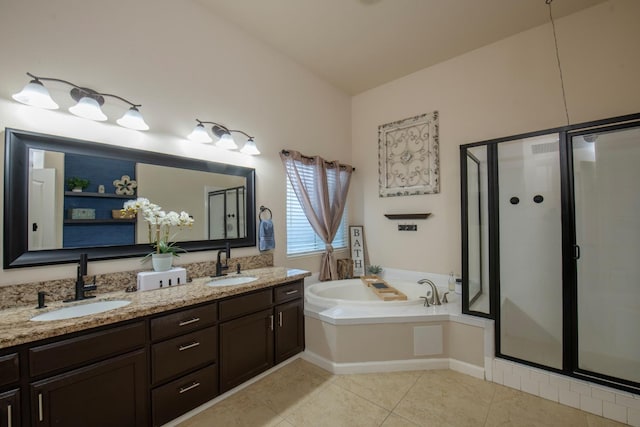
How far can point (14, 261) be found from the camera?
1531 millimetres

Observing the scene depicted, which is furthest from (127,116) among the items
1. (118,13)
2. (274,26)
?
(274,26)

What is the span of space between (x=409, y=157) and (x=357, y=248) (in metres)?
1.43

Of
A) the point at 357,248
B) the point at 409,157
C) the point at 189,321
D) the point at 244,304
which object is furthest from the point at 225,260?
the point at 409,157

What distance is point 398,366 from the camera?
Answer: 7.94 feet

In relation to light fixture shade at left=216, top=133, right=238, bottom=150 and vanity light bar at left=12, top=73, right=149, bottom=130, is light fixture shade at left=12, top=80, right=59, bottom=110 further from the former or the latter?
light fixture shade at left=216, top=133, right=238, bottom=150

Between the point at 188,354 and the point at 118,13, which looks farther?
the point at 118,13

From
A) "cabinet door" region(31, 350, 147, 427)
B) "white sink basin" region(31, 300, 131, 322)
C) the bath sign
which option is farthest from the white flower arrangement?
the bath sign

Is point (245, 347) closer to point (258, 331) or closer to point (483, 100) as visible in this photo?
point (258, 331)

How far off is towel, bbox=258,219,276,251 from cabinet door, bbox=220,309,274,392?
709 millimetres

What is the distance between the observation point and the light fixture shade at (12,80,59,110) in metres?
1.52

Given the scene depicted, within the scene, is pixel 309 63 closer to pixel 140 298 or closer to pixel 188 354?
pixel 140 298

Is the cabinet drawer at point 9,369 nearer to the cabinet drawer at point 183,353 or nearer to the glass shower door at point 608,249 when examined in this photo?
the cabinet drawer at point 183,353

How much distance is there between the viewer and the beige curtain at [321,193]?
3131 mm

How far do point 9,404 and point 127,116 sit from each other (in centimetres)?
167
